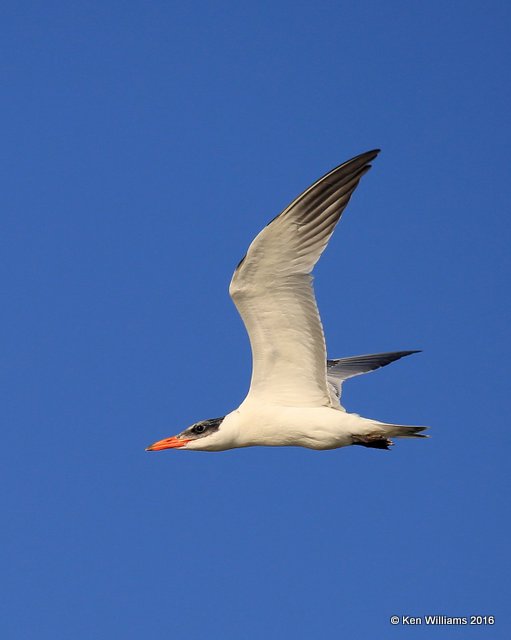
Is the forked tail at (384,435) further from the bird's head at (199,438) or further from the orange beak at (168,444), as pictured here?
the orange beak at (168,444)

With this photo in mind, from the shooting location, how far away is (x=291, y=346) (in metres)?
14.4

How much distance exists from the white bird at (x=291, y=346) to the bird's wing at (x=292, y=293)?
1cm

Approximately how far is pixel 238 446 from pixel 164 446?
1.14m

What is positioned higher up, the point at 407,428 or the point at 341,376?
the point at 341,376

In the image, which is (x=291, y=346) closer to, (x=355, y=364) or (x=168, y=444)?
(x=168, y=444)

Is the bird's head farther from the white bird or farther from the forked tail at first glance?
the forked tail

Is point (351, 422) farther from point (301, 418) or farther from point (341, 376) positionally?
point (341, 376)

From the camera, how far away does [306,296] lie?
45.2 ft

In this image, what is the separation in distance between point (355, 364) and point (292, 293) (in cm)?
506

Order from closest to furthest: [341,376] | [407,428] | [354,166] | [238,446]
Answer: [354,166], [407,428], [238,446], [341,376]

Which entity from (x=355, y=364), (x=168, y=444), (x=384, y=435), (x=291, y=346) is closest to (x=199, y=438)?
(x=168, y=444)

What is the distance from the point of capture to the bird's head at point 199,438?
1506 cm

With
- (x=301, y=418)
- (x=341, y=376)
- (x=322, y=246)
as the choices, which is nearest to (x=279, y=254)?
(x=322, y=246)

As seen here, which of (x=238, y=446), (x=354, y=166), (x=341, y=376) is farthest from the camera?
(x=341, y=376)
